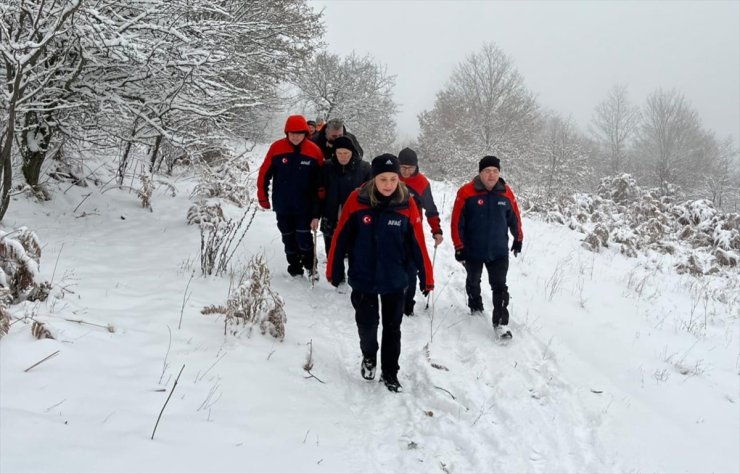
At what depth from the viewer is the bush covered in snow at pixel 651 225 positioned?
1080 centimetres

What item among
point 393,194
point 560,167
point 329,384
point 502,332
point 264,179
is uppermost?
point 560,167

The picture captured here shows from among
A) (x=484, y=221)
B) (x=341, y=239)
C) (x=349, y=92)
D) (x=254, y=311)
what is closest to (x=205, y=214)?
(x=254, y=311)

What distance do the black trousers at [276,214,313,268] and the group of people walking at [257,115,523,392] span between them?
0.01m

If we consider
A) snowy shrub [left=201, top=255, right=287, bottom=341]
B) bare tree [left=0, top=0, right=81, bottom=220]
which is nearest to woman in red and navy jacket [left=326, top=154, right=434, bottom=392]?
snowy shrub [left=201, top=255, right=287, bottom=341]

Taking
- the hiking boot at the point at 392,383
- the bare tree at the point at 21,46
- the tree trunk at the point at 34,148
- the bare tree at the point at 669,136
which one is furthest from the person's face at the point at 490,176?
the bare tree at the point at 669,136

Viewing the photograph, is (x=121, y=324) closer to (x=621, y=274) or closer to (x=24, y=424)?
(x=24, y=424)

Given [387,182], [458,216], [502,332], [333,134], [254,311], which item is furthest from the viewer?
[333,134]

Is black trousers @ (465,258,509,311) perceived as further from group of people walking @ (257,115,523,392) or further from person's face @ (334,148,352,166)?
person's face @ (334,148,352,166)

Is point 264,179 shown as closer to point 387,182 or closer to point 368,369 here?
point 387,182

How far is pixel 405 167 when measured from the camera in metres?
5.48

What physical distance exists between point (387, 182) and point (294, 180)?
2.21 meters

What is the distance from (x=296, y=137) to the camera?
5.40 meters

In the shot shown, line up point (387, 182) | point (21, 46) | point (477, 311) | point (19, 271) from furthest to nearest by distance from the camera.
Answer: point (477, 311) < point (21, 46) < point (387, 182) < point (19, 271)

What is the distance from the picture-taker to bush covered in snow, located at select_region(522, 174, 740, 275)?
10805 millimetres
